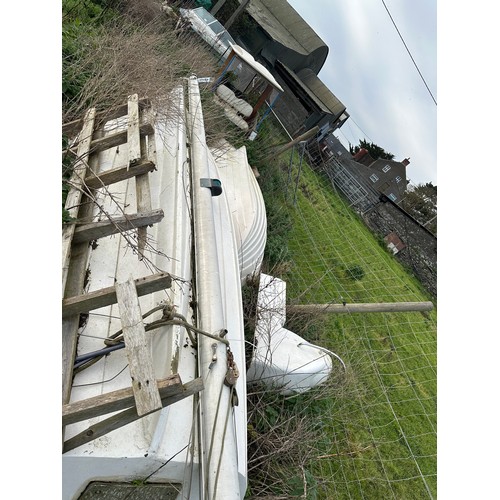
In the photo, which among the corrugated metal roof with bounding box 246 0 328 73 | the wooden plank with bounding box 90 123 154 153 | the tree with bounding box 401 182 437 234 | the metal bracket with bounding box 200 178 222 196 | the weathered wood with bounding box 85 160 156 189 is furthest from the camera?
the tree with bounding box 401 182 437 234

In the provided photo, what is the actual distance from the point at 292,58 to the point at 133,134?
15.5m

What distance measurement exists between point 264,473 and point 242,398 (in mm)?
934

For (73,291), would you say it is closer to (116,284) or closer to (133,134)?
(116,284)

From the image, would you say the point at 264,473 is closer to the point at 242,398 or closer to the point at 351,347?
the point at 242,398

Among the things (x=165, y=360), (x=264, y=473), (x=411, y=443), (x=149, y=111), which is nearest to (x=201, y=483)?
(x=165, y=360)

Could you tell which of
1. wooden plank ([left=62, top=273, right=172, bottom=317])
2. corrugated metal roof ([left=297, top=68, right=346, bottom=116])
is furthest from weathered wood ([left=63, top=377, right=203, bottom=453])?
corrugated metal roof ([left=297, top=68, right=346, bottom=116])

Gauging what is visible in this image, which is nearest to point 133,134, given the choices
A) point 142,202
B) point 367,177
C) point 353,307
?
point 142,202

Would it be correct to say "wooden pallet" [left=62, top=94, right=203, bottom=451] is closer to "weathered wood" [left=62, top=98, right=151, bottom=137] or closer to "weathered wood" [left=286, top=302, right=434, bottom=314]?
"weathered wood" [left=62, top=98, right=151, bottom=137]

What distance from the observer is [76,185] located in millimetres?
2611

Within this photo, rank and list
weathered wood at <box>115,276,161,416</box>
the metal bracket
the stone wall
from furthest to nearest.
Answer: the stone wall
the metal bracket
weathered wood at <box>115,276,161,416</box>

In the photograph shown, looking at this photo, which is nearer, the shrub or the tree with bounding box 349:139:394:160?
the shrub

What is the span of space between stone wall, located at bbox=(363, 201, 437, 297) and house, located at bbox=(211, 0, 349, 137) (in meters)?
4.38

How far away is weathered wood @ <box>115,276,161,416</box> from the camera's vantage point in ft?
4.83

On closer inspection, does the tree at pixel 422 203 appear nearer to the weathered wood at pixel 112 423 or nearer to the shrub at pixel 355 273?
the shrub at pixel 355 273
